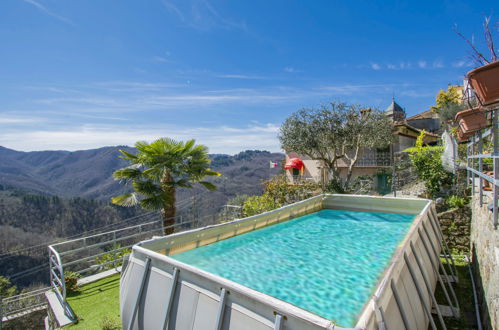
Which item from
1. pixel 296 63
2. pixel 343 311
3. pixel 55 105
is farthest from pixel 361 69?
pixel 55 105

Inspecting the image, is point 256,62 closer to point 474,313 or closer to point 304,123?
point 304,123

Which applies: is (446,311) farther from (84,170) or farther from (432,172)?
(84,170)

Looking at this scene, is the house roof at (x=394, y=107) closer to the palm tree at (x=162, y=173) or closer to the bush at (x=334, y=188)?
the bush at (x=334, y=188)

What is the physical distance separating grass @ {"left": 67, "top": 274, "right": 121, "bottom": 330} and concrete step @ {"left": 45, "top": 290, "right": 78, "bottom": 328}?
173 millimetres

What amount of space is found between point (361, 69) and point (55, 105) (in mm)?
34747

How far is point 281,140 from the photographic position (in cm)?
2042

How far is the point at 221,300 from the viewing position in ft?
10.3

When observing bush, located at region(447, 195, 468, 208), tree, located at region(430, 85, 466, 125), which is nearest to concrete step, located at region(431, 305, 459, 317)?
bush, located at region(447, 195, 468, 208)

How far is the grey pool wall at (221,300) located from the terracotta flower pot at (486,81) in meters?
2.33

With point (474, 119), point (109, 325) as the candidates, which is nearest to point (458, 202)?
point (474, 119)

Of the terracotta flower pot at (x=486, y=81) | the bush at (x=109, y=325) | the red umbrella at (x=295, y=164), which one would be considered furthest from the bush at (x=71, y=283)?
the red umbrella at (x=295, y=164)

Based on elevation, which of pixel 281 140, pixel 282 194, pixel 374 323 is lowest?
pixel 374 323

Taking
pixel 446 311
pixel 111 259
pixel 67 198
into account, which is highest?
pixel 446 311

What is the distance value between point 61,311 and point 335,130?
17.2 m
